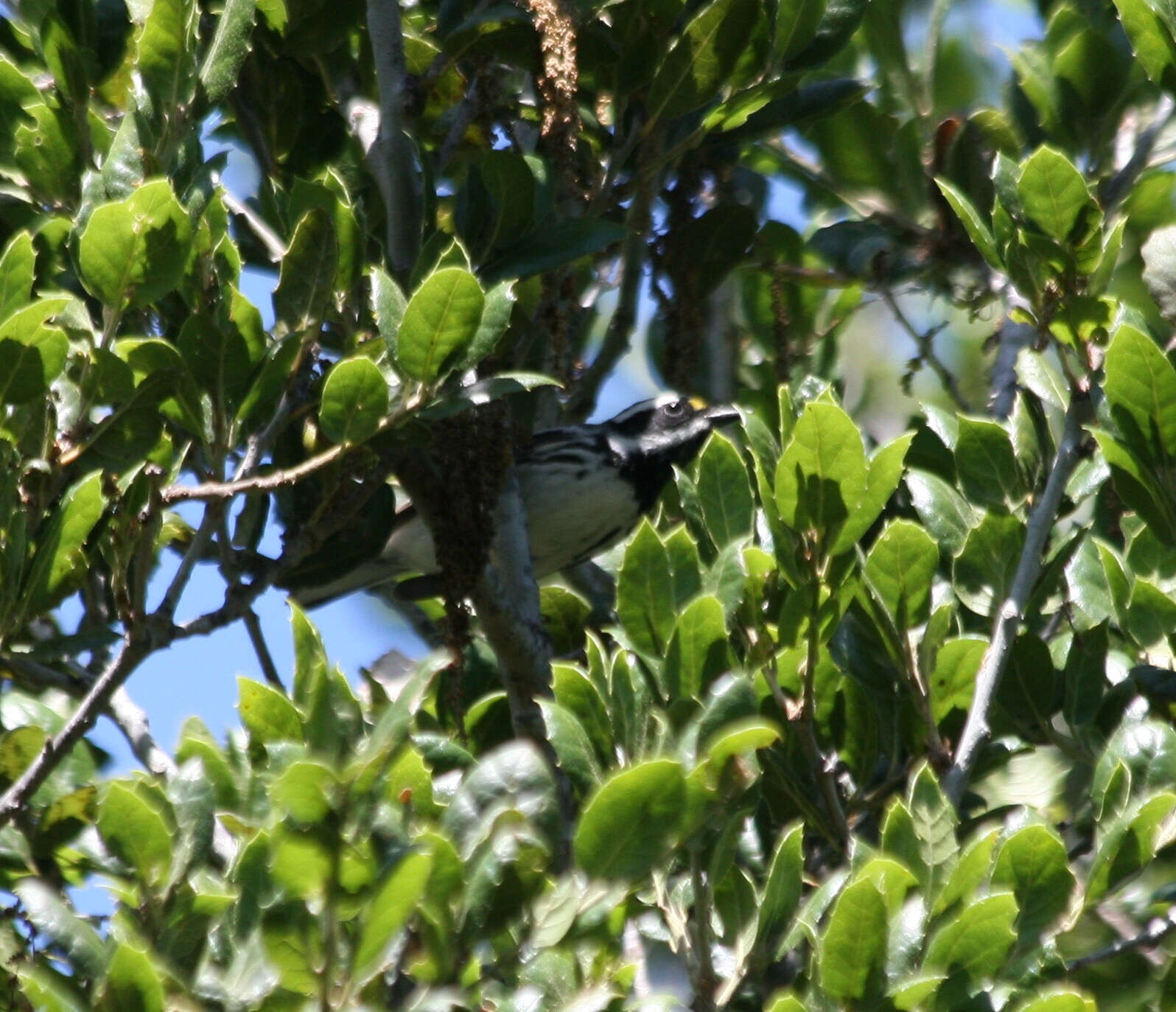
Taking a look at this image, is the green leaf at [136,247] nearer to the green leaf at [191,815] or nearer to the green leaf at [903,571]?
the green leaf at [191,815]

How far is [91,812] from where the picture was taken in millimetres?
2525

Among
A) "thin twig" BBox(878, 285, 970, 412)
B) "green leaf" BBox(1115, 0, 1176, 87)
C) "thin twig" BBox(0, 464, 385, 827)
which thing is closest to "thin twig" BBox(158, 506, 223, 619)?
"thin twig" BBox(0, 464, 385, 827)

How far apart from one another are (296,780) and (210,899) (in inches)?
14.5

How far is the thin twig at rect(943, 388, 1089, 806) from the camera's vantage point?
89.0 inches

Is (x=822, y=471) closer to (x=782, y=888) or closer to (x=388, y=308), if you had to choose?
(x=782, y=888)

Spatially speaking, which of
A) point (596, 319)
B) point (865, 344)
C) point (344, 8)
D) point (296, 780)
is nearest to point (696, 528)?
point (296, 780)

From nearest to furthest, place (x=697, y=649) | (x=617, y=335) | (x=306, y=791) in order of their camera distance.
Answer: (x=306, y=791)
(x=697, y=649)
(x=617, y=335)

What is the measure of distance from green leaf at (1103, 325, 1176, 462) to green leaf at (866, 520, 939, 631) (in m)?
0.30

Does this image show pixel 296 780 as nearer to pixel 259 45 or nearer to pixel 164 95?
pixel 164 95

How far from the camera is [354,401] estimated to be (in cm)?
240

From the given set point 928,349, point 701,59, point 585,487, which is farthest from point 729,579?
point 585,487

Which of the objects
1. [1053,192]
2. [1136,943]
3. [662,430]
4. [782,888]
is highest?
[1053,192]

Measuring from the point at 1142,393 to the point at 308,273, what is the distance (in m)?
1.21

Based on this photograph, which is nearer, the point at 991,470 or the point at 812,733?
the point at 812,733
